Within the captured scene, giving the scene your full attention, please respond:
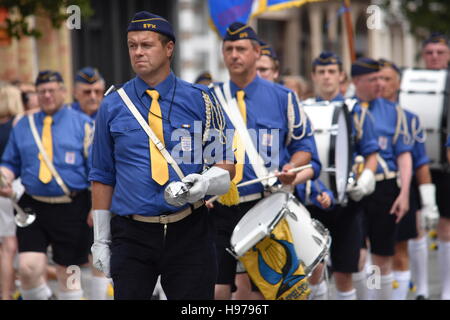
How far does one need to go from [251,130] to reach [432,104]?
4.05 metres

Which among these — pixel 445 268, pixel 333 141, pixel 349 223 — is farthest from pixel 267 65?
pixel 445 268

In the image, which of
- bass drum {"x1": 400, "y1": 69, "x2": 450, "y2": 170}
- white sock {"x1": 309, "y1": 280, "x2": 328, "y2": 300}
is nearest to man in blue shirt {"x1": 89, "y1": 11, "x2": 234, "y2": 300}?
white sock {"x1": 309, "y1": 280, "x2": 328, "y2": 300}

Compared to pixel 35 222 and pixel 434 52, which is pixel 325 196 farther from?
pixel 434 52

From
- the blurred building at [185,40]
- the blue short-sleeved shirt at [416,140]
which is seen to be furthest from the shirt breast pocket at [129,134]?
the blurred building at [185,40]

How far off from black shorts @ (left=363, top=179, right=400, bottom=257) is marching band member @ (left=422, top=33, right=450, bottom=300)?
1291 mm

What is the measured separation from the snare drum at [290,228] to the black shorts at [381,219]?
2.26 m

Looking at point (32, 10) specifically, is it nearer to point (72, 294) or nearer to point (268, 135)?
point (72, 294)

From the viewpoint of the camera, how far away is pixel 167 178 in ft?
17.7

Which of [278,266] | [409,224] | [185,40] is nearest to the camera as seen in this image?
[278,266]

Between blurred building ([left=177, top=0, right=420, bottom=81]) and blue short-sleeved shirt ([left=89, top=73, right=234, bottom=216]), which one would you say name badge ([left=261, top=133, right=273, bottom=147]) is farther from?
A: blurred building ([left=177, top=0, right=420, bottom=81])

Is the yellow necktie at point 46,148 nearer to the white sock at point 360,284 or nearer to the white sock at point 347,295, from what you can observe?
the white sock at point 347,295

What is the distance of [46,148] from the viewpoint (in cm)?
856

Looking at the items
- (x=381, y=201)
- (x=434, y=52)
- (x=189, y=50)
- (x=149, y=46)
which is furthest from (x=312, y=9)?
(x=149, y=46)

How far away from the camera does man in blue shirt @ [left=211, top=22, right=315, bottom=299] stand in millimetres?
6820
